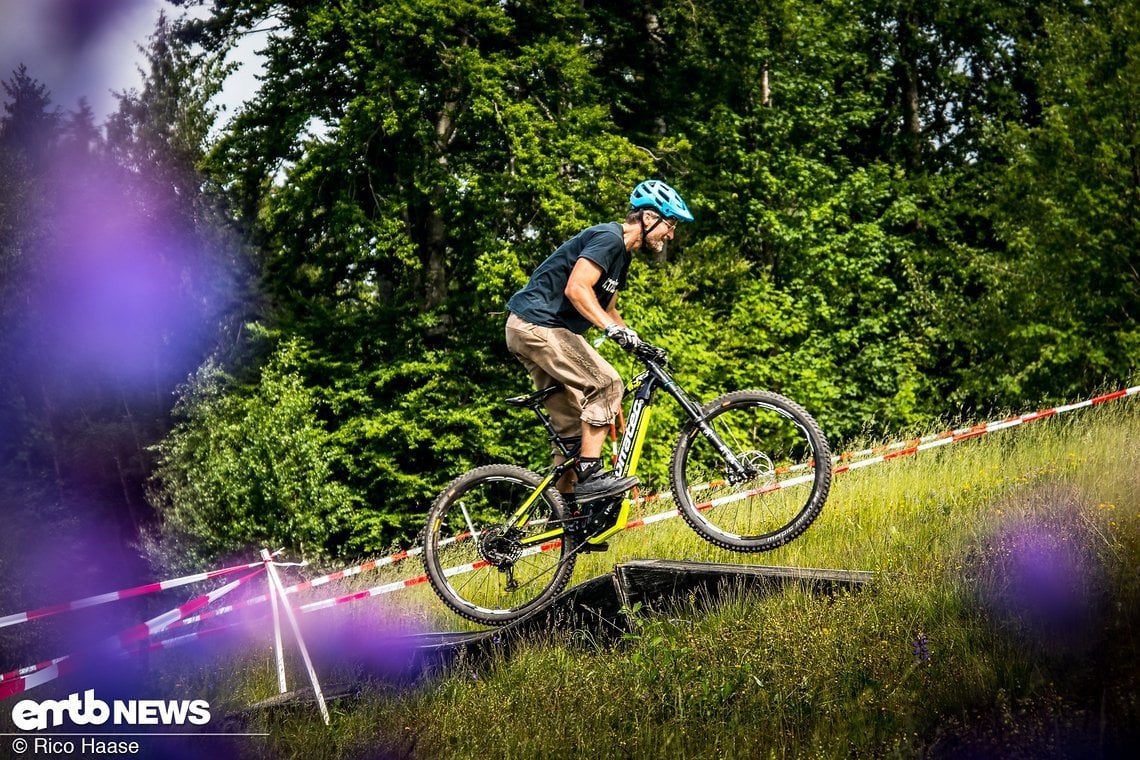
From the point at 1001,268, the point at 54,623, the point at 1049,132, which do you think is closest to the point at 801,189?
the point at 1001,268

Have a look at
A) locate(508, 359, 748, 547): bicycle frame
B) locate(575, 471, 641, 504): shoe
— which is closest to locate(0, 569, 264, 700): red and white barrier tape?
locate(508, 359, 748, 547): bicycle frame

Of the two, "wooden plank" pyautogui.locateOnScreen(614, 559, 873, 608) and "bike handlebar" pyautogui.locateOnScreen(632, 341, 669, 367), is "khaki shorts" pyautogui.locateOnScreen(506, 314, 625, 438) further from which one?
"wooden plank" pyautogui.locateOnScreen(614, 559, 873, 608)

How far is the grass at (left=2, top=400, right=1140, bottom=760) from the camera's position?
14.1 feet

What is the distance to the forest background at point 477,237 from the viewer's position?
66.1 ft

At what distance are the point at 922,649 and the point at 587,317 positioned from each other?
244 cm

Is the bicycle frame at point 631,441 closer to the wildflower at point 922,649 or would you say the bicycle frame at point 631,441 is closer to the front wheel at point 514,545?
the front wheel at point 514,545

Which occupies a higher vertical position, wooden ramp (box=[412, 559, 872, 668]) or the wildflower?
wooden ramp (box=[412, 559, 872, 668])

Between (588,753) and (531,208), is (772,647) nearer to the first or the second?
(588,753)

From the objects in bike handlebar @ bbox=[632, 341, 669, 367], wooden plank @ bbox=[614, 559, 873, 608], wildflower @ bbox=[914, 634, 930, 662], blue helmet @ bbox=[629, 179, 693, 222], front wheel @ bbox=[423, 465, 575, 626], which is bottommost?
wildflower @ bbox=[914, 634, 930, 662]

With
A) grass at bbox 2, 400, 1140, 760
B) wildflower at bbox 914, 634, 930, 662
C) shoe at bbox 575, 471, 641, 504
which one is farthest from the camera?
shoe at bbox 575, 471, 641, 504

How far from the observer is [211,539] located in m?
20.1

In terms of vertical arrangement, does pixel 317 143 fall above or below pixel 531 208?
above

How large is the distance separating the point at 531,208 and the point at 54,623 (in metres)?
15.2

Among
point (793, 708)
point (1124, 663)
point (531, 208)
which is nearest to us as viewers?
point (1124, 663)
